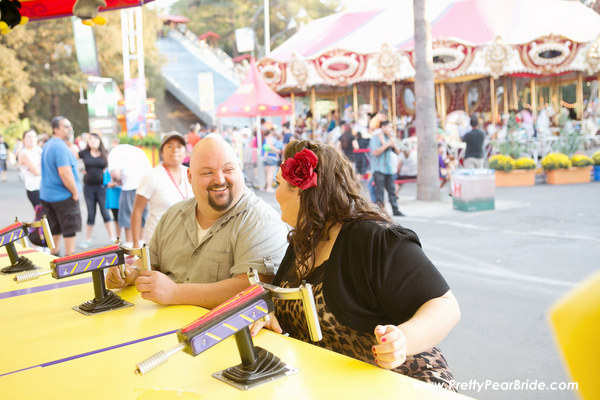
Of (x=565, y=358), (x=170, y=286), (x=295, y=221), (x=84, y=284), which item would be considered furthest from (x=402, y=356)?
(x=84, y=284)

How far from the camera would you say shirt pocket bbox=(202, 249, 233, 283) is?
256 centimetres

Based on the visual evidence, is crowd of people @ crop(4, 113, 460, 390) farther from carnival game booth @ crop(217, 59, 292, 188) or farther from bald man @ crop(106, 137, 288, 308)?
carnival game booth @ crop(217, 59, 292, 188)

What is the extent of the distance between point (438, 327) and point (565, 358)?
3.77ft

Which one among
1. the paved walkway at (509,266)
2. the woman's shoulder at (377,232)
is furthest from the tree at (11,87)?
the woman's shoulder at (377,232)

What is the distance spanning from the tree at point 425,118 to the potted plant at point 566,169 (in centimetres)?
384

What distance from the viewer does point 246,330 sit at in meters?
1.46

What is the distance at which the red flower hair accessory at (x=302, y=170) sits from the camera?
1965 millimetres

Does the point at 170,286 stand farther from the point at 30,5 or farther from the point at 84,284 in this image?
the point at 30,5

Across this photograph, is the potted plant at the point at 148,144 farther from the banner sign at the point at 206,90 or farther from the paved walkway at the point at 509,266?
the banner sign at the point at 206,90

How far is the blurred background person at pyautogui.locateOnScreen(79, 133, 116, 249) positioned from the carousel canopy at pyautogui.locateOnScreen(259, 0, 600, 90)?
41.1 ft

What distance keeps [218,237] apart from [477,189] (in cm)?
749

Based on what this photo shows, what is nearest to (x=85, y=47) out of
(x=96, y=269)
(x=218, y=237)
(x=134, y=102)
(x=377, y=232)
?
(x=134, y=102)

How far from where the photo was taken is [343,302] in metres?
1.90

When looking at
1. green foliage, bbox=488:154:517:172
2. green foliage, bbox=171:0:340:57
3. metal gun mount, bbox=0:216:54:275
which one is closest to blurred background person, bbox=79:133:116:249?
metal gun mount, bbox=0:216:54:275
